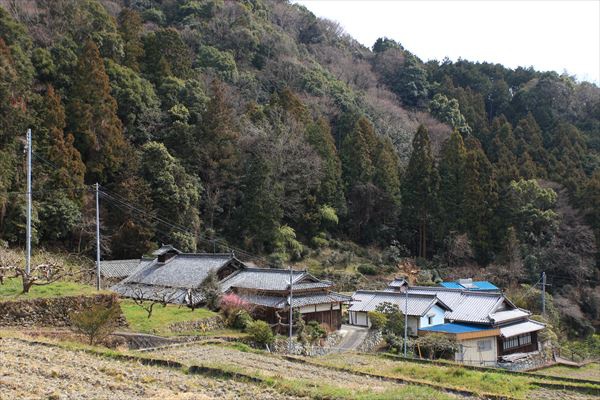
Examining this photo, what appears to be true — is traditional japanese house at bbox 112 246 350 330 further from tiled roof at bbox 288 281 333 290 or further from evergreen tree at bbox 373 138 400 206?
evergreen tree at bbox 373 138 400 206

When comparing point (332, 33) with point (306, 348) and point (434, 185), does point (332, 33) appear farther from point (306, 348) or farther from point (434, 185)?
point (306, 348)

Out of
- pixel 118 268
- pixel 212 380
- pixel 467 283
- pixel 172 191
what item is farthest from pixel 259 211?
pixel 212 380

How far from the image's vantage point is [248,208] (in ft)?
132

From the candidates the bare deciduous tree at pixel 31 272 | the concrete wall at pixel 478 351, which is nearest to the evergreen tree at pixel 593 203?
the concrete wall at pixel 478 351

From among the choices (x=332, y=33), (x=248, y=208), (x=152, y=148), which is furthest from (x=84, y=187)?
(x=332, y=33)

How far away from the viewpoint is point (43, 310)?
55.8 ft

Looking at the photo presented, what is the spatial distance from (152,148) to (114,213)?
5.05 metres

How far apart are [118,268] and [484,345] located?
68.6 feet

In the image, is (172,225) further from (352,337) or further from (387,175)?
(387,175)

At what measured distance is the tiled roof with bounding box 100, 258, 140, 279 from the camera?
32250 millimetres

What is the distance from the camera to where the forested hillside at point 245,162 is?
34.2 m

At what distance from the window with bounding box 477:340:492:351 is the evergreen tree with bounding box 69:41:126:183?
79.9 ft

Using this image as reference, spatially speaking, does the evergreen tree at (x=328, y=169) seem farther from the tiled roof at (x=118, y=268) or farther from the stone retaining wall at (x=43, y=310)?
the stone retaining wall at (x=43, y=310)

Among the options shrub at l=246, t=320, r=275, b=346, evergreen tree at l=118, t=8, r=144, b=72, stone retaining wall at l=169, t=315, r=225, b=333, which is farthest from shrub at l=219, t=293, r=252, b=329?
evergreen tree at l=118, t=8, r=144, b=72
